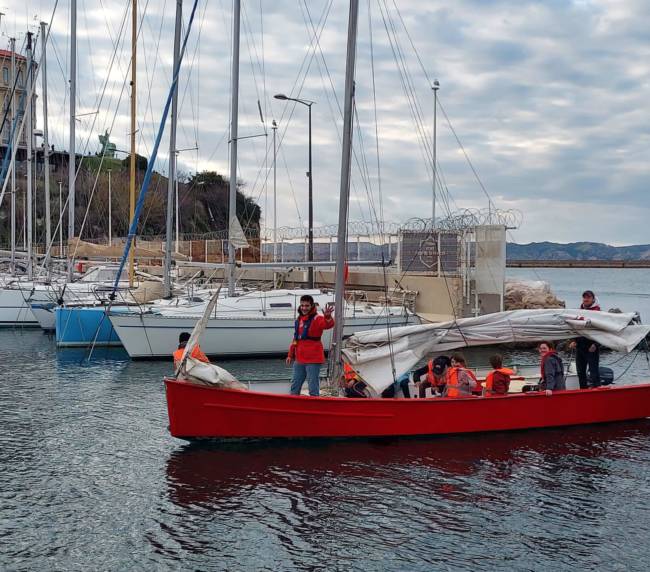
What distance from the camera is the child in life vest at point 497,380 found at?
15.6 meters

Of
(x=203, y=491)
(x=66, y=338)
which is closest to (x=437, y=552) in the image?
(x=203, y=491)

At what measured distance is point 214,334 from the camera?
85.3 feet

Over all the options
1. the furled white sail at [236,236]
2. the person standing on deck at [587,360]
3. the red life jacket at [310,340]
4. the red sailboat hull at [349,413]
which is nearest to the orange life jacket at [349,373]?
the red life jacket at [310,340]

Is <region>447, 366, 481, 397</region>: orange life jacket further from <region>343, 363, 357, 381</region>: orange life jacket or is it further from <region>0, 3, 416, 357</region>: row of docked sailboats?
<region>0, 3, 416, 357</region>: row of docked sailboats

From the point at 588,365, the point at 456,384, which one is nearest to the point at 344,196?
the point at 456,384

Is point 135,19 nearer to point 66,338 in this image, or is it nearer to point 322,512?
Answer: point 66,338

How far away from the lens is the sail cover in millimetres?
15703

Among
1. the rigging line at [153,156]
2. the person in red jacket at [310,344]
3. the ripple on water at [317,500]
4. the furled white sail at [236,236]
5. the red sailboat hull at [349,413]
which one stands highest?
the rigging line at [153,156]

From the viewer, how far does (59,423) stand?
16.7 m

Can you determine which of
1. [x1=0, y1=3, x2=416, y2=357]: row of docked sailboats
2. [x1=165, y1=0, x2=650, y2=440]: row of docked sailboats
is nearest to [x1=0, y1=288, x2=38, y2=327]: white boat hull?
[x1=0, y1=3, x2=416, y2=357]: row of docked sailboats

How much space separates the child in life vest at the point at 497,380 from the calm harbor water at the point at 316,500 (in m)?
0.95

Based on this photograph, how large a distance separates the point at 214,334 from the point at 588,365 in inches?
512

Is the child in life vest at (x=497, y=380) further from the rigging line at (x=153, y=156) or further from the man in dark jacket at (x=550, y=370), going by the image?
the rigging line at (x=153, y=156)

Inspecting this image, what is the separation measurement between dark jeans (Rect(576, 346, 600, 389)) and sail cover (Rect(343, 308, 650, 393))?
425 millimetres
